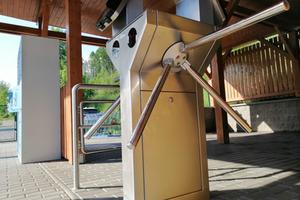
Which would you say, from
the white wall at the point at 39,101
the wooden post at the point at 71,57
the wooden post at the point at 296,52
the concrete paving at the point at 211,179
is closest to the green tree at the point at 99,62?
the wooden post at the point at 296,52

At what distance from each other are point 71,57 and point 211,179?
2.22 m

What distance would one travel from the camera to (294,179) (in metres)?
1.89

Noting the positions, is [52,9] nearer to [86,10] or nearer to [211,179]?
[86,10]

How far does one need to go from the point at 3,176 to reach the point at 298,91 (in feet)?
20.1

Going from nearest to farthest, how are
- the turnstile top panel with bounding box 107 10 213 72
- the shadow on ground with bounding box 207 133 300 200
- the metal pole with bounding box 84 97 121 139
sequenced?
the turnstile top panel with bounding box 107 10 213 72
the metal pole with bounding box 84 97 121 139
the shadow on ground with bounding box 207 133 300 200

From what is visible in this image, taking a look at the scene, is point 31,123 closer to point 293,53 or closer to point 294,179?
point 294,179

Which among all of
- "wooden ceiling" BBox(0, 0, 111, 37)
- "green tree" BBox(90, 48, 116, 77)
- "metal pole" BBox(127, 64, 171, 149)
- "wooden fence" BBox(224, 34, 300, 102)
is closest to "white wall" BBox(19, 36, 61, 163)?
"wooden ceiling" BBox(0, 0, 111, 37)

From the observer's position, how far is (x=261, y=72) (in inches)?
273

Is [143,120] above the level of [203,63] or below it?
below

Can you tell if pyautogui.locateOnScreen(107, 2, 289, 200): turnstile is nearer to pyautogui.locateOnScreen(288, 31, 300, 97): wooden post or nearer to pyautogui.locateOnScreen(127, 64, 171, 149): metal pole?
pyautogui.locateOnScreen(127, 64, 171, 149): metal pole

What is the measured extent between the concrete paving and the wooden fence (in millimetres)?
4041

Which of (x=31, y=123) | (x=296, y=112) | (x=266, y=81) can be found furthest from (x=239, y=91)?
(x=31, y=123)

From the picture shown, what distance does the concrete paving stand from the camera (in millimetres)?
1694

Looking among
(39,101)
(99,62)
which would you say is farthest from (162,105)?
(99,62)
